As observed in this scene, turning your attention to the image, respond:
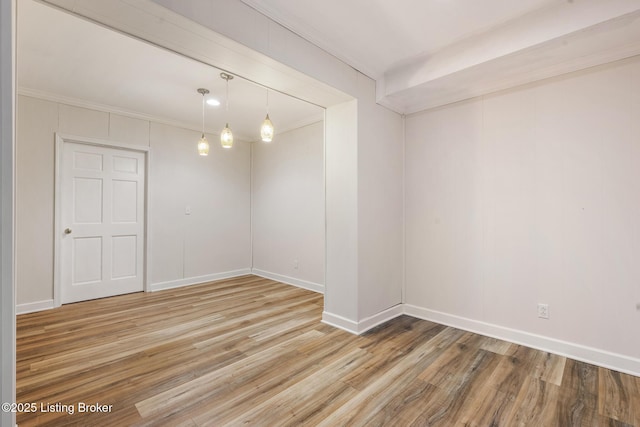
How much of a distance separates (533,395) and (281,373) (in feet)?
5.62

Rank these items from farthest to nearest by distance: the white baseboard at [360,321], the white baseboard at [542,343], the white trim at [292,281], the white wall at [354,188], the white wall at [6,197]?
1. the white trim at [292,281]
2. the white baseboard at [360,321]
3. the white wall at [354,188]
4. the white baseboard at [542,343]
5. the white wall at [6,197]

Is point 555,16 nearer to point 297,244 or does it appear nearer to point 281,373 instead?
point 281,373

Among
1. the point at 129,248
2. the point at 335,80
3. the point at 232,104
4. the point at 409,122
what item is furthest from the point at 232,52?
the point at 129,248

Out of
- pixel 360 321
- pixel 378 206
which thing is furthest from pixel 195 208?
pixel 360 321

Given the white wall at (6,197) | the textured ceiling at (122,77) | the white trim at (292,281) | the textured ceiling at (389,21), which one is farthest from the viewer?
the white trim at (292,281)

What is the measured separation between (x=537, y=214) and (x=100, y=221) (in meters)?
5.24

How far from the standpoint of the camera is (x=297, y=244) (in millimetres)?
4734

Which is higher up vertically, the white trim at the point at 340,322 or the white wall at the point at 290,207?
the white wall at the point at 290,207

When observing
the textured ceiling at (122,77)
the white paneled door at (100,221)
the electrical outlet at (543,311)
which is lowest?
the electrical outlet at (543,311)

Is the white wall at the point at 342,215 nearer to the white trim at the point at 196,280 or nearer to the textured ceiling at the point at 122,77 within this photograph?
the textured ceiling at the point at 122,77

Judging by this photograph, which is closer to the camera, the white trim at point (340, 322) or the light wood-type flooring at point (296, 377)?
the light wood-type flooring at point (296, 377)

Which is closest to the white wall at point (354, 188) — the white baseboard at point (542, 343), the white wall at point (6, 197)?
the white baseboard at point (542, 343)

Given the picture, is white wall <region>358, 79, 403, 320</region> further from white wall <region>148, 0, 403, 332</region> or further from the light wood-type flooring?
the light wood-type flooring

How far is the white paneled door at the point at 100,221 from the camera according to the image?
3.78 meters
